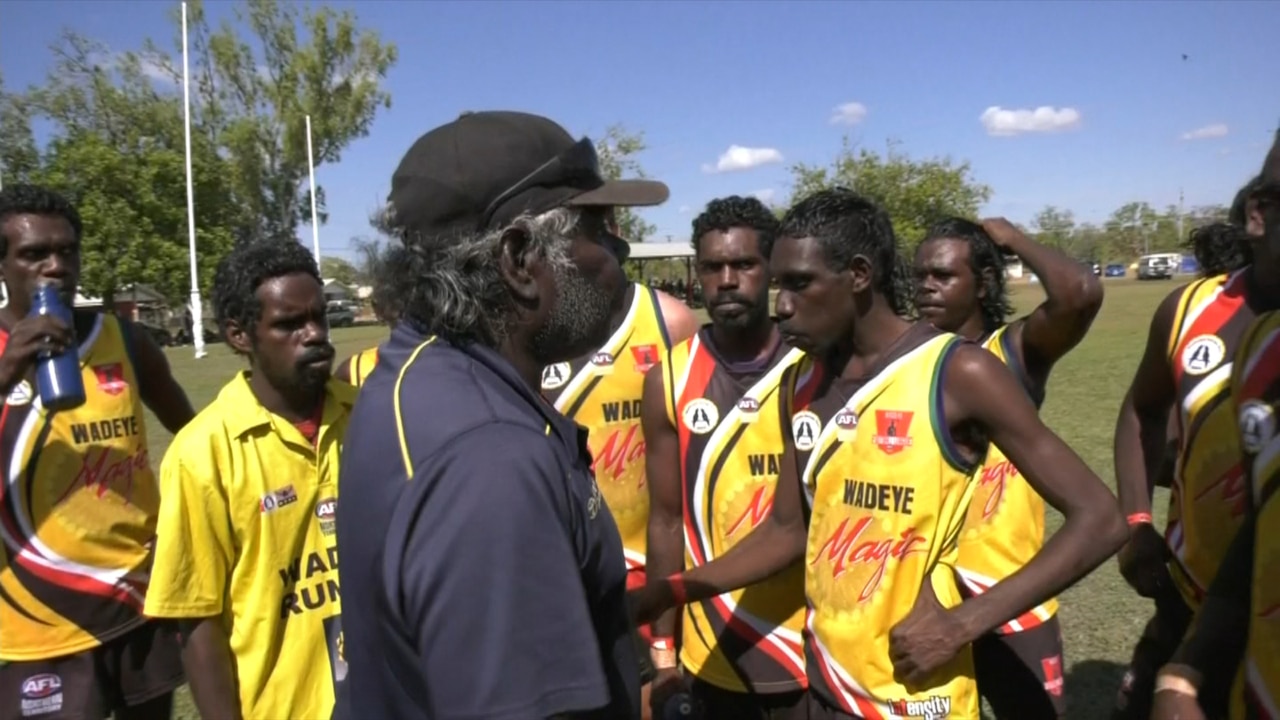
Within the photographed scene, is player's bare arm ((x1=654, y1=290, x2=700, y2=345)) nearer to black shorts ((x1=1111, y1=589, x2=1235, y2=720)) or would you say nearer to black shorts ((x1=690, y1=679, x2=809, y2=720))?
black shorts ((x1=690, y1=679, x2=809, y2=720))

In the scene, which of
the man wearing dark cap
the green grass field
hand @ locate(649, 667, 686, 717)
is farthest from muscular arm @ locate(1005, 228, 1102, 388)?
the man wearing dark cap

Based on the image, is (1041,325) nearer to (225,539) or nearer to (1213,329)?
(1213,329)

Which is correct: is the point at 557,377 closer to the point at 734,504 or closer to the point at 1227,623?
the point at 734,504

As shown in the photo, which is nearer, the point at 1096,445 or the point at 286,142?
the point at 1096,445

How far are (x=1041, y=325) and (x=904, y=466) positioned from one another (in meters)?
1.43

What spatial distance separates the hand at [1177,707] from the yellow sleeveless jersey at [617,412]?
2.23 m

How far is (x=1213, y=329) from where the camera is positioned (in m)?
3.39

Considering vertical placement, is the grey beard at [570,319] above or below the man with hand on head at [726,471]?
above

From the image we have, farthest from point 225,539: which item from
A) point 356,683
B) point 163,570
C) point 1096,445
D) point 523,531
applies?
point 1096,445

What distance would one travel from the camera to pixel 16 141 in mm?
45531

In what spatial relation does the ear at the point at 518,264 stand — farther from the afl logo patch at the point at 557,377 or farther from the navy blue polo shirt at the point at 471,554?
the afl logo patch at the point at 557,377

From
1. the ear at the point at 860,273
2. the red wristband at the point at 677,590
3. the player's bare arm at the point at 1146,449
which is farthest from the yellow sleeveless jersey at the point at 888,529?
the player's bare arm at the point at 1146,449

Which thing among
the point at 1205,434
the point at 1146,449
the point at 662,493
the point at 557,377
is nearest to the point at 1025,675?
the point at 1146,449

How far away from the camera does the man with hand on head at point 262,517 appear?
2781 millimetres
